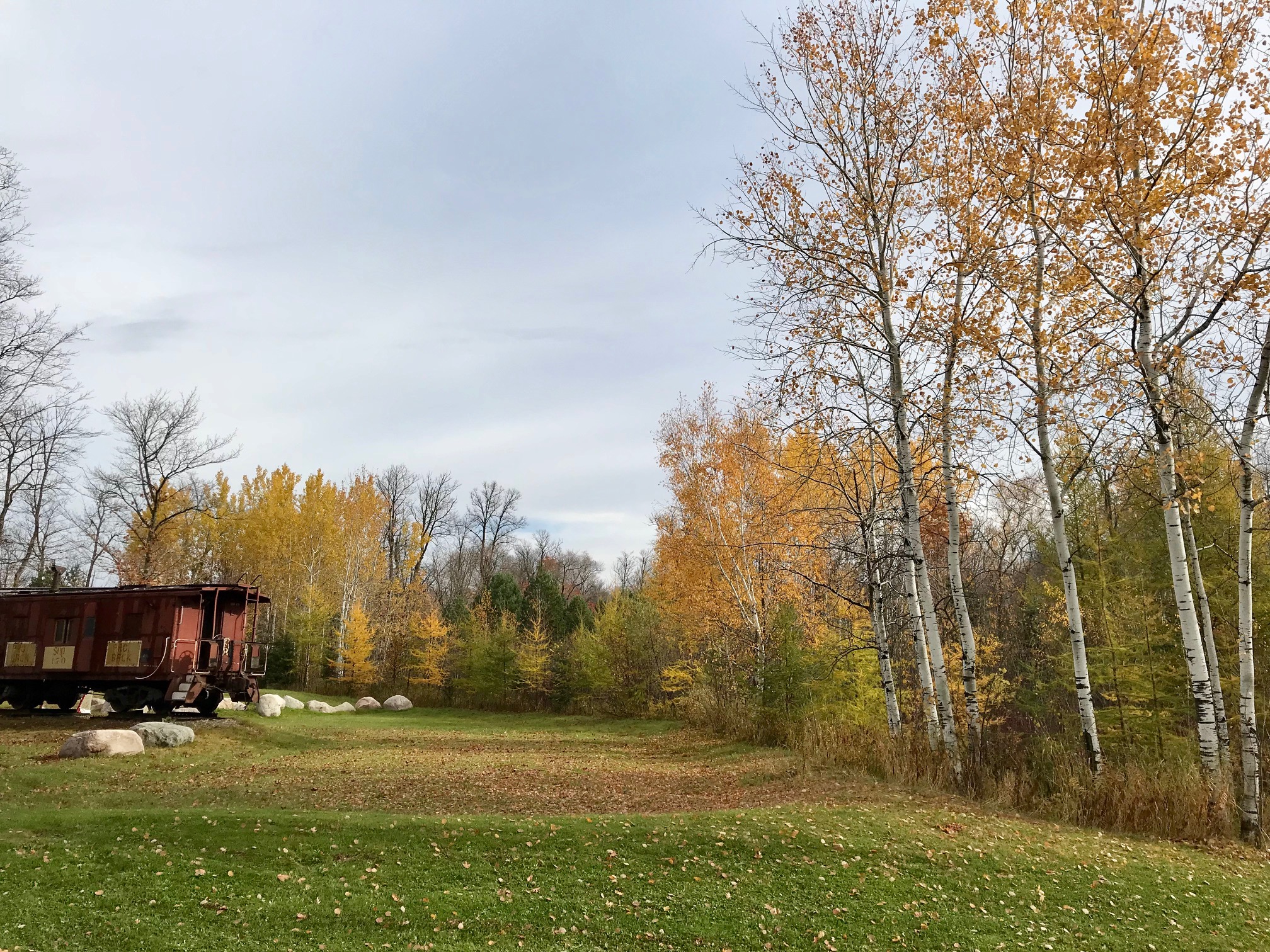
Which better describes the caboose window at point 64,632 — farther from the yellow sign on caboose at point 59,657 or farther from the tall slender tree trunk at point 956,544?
the tall slender tree trunk at point 956,544

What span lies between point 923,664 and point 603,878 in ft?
22.7

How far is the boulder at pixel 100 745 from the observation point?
12953mm

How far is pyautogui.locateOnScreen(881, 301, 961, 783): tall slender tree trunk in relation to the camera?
33.2 ft

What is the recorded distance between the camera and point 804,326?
10867 mm

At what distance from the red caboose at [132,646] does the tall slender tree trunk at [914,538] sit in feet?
48.5

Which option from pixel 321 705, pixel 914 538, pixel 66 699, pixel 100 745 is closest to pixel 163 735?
pixel 100 745

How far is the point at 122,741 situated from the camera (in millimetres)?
13328

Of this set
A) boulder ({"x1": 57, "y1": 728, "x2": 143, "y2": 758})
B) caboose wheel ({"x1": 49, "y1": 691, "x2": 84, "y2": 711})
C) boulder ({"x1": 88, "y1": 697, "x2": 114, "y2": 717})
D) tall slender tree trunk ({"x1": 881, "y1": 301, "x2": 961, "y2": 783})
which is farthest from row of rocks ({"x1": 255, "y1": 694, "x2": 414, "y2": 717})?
tall slender tree trunk ({"x1": 881, "y1": 301, "x2": 961, "y2": 783})

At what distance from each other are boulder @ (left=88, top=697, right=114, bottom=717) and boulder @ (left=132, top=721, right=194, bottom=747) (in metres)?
5.45

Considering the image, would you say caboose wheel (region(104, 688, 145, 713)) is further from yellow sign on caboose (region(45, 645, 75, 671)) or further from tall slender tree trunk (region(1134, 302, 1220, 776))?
tall slender tree trunk (region(1134, 302, 1220, 776))

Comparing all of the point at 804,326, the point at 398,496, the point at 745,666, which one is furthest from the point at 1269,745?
the point at 398,496

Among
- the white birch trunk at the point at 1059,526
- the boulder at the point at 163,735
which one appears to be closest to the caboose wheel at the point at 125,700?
the boulder at the point at 163,735

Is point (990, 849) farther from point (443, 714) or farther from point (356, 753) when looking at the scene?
point (443, 714)

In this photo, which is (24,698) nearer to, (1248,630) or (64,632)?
(64,632)
